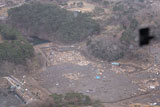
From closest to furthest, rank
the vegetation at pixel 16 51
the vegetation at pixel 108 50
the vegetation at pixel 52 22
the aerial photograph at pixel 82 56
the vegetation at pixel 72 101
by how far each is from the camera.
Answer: the vegetation at pixel 72 101, the aerial photograph at pixel 82 56, the vegetation at pixel 16 51, the vegetation at pixel 108 50, the vegetation at pixel 52 22

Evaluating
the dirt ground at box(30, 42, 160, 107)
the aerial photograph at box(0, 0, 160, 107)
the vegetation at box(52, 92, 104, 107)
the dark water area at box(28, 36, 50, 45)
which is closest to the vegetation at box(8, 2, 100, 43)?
the aerial photograph at box(0, 0, 160, 107)

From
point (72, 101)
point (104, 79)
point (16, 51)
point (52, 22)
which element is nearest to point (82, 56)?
point (104, 79)

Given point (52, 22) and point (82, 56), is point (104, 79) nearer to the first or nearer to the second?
point (82, 56)

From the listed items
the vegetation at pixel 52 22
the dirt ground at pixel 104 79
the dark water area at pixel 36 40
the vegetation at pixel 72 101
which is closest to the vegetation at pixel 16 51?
the dirt ground at pixel 104 79

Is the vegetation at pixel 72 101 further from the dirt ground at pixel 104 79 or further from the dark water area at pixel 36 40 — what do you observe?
the dark water area at pixel 36 40

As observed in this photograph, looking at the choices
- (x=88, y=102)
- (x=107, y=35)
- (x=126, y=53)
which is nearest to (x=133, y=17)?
(x=107, y=35)

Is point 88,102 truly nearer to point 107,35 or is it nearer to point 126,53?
point 126,53

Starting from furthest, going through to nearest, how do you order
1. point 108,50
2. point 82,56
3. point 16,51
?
point 82,56
point 108,50
point 16,51
